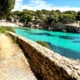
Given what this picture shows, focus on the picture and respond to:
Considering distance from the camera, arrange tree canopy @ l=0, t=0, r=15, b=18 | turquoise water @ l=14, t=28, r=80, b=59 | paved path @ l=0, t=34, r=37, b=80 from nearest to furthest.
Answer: paved path @ l=0, t=34, r=37, b=80, tree canopy @ l=0, t=0, r=15, b=18, turquoise water @ l=14, t=28, r=80, b=59

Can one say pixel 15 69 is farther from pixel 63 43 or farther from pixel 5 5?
pixel 63 43

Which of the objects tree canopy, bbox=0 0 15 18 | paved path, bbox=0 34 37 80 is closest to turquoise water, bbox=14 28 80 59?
tree canopy, bbox=0 0 15 18

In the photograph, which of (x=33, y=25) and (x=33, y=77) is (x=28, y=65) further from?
(x=33, y=25)

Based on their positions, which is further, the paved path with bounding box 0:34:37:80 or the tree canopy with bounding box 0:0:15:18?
the tree canopy with bounding box 0:0:15:18

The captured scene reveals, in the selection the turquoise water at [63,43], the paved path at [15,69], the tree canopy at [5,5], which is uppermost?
the tree canopy at [5,5]

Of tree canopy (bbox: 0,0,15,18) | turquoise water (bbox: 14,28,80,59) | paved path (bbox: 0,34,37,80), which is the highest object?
tree canopy (bbox: 0,0,15,18)

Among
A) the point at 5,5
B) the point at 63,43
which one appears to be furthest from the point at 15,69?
the point at 63,43

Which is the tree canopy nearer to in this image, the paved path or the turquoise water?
the turquoise water

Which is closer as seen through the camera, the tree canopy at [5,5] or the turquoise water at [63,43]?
the tree canopy at [5,5]

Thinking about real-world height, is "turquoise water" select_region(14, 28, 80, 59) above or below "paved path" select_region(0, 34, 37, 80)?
below

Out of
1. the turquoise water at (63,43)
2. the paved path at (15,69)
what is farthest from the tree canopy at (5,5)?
the paved path at (15,69)

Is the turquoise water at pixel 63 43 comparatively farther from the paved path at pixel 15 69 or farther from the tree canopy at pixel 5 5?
the paved path at pixel 15 69

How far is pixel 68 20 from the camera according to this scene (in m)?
81.2

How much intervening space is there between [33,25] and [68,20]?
59.2 ft
